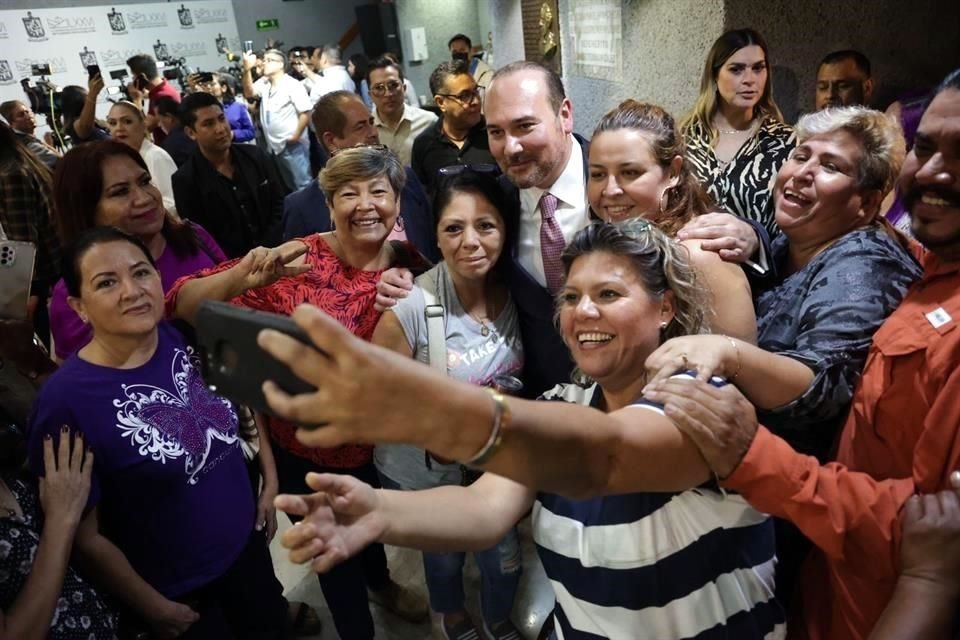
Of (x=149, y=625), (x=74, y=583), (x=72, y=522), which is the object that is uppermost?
(x=72, y=522)

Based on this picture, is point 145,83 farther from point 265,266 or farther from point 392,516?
point 392,516

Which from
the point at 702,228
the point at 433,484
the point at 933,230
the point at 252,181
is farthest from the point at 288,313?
the point at 252,181

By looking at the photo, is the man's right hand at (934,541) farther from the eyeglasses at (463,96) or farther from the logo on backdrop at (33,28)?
the logo on backdrop at (33,28)

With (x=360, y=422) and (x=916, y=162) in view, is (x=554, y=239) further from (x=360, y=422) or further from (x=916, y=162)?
(x=360, y=422)

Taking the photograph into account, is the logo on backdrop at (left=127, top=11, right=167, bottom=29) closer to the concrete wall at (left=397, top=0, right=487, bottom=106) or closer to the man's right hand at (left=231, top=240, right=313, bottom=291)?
the concrete wall at (left=397, top=0, right=487, bottom=106)

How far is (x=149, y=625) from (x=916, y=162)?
80.6 inches

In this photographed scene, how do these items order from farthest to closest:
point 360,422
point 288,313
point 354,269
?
1. point 354,269
2. point 288,313
3. point 360,422

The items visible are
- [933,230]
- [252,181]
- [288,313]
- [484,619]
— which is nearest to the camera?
[933,230]

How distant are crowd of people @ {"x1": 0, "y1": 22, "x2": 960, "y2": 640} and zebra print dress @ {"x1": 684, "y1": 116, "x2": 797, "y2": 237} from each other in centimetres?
1

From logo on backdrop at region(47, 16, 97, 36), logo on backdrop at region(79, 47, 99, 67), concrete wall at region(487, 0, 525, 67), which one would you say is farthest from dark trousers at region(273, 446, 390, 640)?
logo on backdrop at region(79, 47, 99, 67)

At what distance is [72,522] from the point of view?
138cm

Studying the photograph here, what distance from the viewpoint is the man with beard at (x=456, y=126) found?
3.44 m

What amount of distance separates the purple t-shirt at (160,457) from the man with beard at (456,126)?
79.3 inches

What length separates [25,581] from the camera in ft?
4.23
